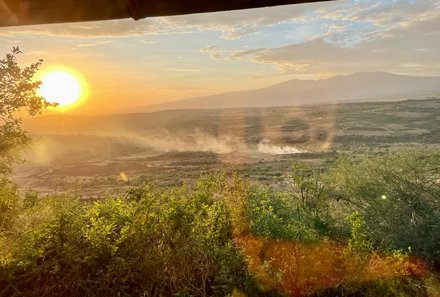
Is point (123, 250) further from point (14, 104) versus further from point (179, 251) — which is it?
point (14, 104)

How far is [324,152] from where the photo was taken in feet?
154

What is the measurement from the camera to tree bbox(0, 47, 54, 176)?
5789 millimetres

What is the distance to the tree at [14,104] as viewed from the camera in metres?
Result: 5.79

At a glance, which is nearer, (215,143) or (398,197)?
(398,197)

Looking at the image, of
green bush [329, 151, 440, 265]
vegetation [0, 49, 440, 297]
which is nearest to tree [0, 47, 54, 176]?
vegetation [0, 49, 440, 297]

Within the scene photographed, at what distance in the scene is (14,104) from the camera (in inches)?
235

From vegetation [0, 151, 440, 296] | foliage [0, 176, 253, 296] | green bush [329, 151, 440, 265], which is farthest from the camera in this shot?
green bush [329, 151, 440, 265]

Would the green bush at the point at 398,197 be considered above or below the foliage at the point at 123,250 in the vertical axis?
below

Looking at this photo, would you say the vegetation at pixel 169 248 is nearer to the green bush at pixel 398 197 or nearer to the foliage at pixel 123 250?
the foliage at pixel 123 250

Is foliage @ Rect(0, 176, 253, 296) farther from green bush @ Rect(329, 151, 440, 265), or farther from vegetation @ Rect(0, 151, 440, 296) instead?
green bush @ Rect(329, 151, 440, 265)

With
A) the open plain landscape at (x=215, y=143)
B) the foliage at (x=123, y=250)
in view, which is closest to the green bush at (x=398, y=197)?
the foliage at (x=123, y=250)

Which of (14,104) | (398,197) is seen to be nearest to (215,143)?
(398,197)

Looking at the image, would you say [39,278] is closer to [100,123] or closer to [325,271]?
[325,271]

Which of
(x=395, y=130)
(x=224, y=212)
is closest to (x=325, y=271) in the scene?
(x=224, y=212)
